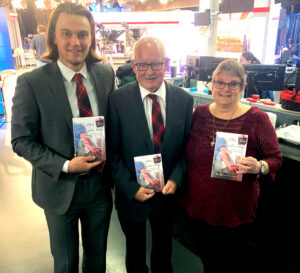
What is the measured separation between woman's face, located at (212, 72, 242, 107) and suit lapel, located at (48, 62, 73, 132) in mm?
893

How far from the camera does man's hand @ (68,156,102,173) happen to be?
1.49 meters

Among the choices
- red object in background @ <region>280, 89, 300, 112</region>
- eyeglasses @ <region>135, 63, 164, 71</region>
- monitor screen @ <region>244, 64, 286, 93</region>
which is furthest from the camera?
monitor screen @ <region>244, 64, 286, 93</region>

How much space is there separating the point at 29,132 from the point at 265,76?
123 inches

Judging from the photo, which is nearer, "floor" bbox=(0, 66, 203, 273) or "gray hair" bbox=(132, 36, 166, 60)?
"gray hair" bbox=(132, 36, 166, 60)

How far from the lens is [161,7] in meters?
15.6

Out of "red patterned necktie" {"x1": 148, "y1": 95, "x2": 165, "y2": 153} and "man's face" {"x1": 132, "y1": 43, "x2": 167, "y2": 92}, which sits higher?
"man's face" {"x1": 132, "y1": 43, "x2": 167, "y2": 92}

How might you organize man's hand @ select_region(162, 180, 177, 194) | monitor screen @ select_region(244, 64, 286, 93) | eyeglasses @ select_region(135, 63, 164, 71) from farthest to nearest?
monitor screen @ select_region(244, 64, 286, 93) < man's hand @ select_region(162, 180, 177, 194) < eyeglasses @ select_region(135, 63, 164, 71)

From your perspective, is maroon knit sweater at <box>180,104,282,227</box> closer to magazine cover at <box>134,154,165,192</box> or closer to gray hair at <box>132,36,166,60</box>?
magazine cover at <box>134,154,165,192</box>

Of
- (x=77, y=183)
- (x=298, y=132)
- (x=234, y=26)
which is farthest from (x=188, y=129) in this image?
(x=234, y=26)

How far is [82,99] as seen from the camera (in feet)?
5.16

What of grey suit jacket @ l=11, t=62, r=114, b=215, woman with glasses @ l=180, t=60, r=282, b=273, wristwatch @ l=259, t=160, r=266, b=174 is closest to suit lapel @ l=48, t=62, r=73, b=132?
grey suit jacket @ l=11, t=62, r=114, b=215

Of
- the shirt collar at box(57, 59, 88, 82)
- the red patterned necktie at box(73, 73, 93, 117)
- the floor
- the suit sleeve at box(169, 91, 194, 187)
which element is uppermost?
the shirt collar at box(57, 59, 88, 82)

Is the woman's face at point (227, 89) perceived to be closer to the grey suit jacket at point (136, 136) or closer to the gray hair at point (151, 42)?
the grey suit jacket at point (136, 136)

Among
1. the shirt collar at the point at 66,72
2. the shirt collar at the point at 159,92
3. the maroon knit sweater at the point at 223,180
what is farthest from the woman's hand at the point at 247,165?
the shirt collar at the point at 66,72
